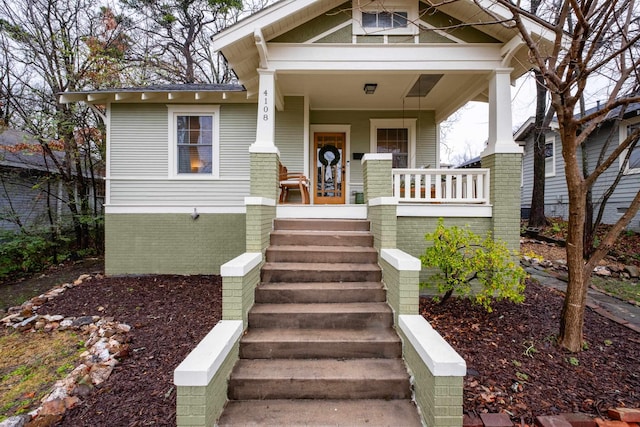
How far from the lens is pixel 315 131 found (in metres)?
7.40

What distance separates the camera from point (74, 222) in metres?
8.58

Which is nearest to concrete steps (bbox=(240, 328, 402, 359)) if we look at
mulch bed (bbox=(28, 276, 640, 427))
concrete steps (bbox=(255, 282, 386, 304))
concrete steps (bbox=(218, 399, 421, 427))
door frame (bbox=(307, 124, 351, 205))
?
concrete steps (bbox=(218, 399, 421, 427))

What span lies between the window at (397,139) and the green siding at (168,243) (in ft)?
12.8

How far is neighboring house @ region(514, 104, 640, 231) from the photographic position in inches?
336

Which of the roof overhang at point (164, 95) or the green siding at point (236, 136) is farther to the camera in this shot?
the green siding at point (236, 136)

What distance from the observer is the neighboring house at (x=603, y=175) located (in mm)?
8547

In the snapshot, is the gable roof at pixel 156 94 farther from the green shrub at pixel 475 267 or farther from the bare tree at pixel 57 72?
the green shrub at pixel 475 267

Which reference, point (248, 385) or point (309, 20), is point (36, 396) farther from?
point (309, 20)

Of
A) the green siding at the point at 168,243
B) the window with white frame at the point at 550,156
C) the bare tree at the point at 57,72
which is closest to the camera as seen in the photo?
the green siding at the point at 168,243

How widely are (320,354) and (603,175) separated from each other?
12054 millimetres

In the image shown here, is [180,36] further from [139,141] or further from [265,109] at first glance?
[265,109]

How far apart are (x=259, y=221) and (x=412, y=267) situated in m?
1.91

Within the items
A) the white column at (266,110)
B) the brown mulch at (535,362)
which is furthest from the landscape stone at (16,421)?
the white column at (266,110)

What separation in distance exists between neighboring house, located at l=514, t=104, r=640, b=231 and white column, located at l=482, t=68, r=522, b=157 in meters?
3.76
